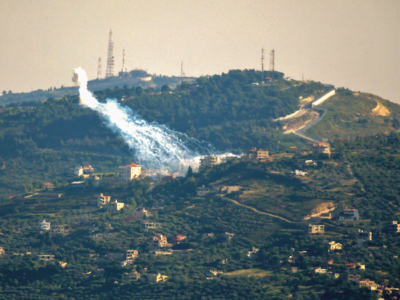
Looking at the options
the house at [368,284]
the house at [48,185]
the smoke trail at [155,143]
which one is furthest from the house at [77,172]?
the house at [368,284]

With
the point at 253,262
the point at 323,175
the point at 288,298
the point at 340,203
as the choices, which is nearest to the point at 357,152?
the point at 323,175

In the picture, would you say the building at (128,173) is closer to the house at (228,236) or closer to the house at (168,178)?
the house at (168,178)

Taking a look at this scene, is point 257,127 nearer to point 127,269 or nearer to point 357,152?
point 357,152

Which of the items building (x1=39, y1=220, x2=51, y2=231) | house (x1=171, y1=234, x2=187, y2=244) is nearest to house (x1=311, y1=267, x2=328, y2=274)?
house (x1=171, y1=234, x2=187, y2=244)

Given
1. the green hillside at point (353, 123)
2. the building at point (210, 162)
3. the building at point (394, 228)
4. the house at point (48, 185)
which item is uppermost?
the green hillside at point (353, 123)

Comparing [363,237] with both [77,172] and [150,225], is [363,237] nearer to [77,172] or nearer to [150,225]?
[150,225]

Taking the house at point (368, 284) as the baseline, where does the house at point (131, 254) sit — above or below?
above

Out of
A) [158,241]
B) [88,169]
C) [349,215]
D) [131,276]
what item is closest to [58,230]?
[158,241]
